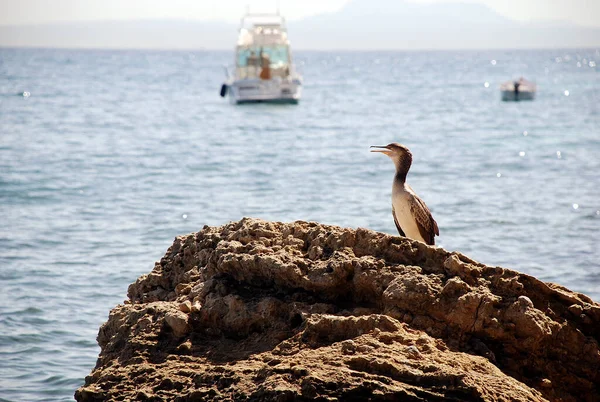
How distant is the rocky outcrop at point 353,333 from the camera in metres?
4.22

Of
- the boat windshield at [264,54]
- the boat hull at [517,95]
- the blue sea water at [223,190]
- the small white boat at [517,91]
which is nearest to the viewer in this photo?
the blue sea water at [223,190]

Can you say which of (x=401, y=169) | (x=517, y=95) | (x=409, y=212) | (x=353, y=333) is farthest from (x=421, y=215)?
(x=517, y=95)

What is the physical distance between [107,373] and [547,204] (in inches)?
563

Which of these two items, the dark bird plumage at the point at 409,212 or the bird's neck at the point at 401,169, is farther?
the bird's neck at the point at 401,169

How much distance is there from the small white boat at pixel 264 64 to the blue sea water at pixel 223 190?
905mm

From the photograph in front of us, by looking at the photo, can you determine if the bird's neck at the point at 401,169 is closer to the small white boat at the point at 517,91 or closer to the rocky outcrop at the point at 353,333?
the rocky outcrop at the point at 353,333

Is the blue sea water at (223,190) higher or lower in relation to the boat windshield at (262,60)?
lower

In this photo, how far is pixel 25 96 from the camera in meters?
52.2

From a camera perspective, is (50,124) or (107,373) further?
(50,124)

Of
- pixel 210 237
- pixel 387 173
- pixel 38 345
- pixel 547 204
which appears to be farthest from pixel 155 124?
pixel 210 237

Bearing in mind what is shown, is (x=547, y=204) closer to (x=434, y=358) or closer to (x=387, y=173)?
(x=387, y=173)

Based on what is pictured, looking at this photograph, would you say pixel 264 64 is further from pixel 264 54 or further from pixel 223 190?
pixel 223 190

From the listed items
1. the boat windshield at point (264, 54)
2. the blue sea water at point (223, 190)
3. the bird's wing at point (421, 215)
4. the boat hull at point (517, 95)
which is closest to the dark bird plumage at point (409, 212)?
the bird's wing at point (421, 215)

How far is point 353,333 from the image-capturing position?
4539 millimetres
